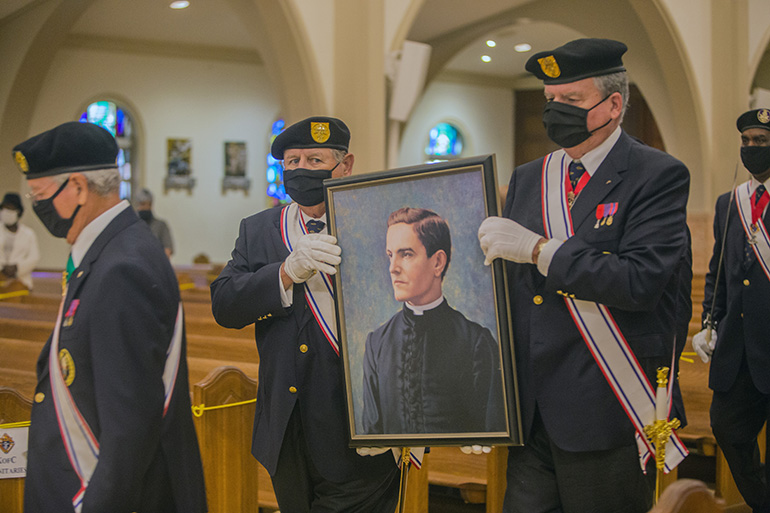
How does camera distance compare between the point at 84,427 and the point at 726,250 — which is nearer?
the point at 84,427

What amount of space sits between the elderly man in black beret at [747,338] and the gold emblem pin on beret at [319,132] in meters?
1.96

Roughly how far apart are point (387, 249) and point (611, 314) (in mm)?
590

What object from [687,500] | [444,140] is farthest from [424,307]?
[444,140]

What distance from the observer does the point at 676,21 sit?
31.3 ft

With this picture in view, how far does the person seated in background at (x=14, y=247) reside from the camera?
9.45 meters

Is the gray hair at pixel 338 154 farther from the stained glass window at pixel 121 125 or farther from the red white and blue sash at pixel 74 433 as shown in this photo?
the stained glass window at pixel 121 125

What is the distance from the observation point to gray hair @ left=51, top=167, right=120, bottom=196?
1.85 meters

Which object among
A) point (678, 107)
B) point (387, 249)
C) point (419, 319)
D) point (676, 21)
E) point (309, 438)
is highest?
point (676, 21)

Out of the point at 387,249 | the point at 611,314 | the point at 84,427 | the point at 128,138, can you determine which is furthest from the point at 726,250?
the point at 128,138

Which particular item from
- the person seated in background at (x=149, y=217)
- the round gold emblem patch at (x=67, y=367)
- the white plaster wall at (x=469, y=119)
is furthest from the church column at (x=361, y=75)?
the white plaster wall at (x=469, y=119)

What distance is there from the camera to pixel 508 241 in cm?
198

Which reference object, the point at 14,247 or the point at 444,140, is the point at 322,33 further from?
the point at 444,140

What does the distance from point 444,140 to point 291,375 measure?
50.3 feet

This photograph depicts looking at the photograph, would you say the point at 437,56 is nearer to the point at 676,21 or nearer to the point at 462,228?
the point at 676,21
